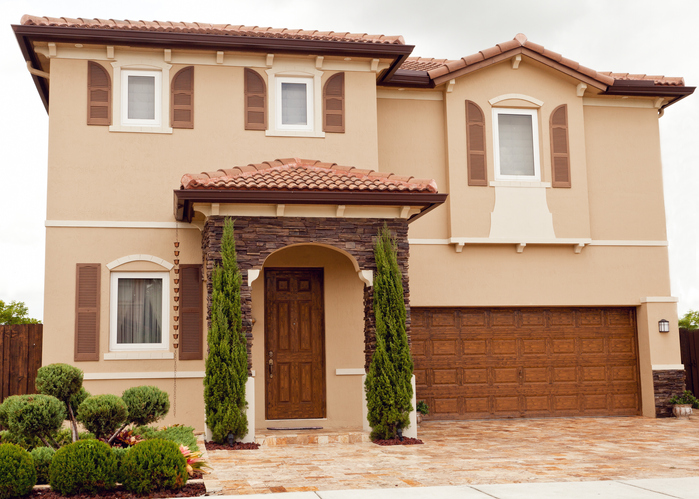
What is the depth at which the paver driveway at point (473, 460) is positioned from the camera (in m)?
8.30

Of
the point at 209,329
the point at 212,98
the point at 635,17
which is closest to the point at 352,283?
the point at 209,329

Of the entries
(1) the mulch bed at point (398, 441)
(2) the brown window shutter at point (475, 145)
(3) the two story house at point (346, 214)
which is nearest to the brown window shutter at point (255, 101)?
(3) the two story house at point (346, 214)

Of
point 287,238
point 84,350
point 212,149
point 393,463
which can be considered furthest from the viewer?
point 212,149

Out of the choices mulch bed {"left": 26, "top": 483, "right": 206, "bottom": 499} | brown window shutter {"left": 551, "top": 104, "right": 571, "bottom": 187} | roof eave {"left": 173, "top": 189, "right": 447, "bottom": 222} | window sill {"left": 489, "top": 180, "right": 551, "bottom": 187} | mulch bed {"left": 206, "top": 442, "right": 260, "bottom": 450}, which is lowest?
mulch bed {"left": 206, "top": 442, "right": 260, "bottom": 450}

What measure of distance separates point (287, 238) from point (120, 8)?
27.0ft

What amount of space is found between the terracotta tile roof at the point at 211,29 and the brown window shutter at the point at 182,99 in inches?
31.6

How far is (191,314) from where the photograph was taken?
13.2 meters

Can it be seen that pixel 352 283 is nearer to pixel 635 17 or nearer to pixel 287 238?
pixel 287 238

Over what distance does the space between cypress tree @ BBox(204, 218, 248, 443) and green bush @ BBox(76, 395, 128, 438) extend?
8.34 ft

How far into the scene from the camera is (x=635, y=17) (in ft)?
59.6

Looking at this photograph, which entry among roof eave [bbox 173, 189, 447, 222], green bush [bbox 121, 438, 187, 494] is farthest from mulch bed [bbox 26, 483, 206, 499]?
roof eave [bbox 173, 189, 447, 222]

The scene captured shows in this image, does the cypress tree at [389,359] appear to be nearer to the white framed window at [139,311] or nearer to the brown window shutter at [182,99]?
the white framed window at [139,311]

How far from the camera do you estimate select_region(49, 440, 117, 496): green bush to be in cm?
723

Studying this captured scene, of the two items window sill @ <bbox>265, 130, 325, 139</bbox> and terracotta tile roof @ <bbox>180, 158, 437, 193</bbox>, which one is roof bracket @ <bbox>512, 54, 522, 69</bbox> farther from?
terracotta tile roof @ <bbox>180, 158, 437, 193</bbox>
